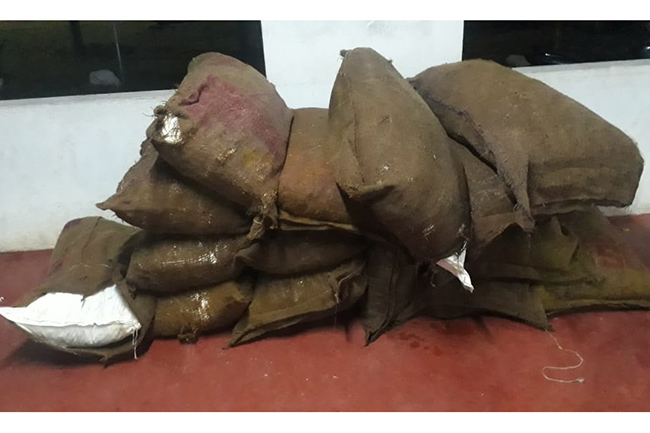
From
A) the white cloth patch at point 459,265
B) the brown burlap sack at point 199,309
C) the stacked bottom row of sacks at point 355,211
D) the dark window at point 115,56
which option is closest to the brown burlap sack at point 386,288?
the stacked bottom row of sacks at point 355,211

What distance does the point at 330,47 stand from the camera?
167 centimetres

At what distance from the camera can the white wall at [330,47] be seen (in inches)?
64.7

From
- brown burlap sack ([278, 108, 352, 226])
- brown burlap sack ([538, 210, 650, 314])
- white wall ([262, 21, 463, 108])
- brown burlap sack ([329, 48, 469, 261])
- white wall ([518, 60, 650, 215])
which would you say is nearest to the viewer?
brown burlap sack ([329, 48, 469, 261])

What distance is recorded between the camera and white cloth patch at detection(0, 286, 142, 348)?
129cm

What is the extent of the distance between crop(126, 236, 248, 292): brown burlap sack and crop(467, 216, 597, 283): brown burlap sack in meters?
0.53

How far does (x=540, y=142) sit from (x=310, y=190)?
19.3 inches

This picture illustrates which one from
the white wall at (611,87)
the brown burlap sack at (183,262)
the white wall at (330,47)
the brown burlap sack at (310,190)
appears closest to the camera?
the brown burlap sack at (310,190)

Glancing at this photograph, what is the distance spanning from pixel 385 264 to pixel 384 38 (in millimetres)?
683

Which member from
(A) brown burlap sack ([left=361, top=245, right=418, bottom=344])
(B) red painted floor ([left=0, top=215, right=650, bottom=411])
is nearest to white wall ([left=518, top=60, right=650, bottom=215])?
(B) red painted floor ([left=0, top=215, right=650, bottom=411])

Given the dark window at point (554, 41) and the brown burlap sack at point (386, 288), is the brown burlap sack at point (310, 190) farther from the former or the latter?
the dark window at point (554, 41)

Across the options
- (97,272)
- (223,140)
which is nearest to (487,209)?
(223,140)

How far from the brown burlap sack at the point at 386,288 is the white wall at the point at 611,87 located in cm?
76

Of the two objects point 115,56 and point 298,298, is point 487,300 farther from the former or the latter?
point 115,56

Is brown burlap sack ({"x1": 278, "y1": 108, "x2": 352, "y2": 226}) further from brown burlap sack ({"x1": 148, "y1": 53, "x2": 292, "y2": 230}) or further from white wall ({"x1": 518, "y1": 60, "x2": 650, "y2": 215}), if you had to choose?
white wall ({"x1": 518, "y1": 60, "x2": 650, "y2": 215})
